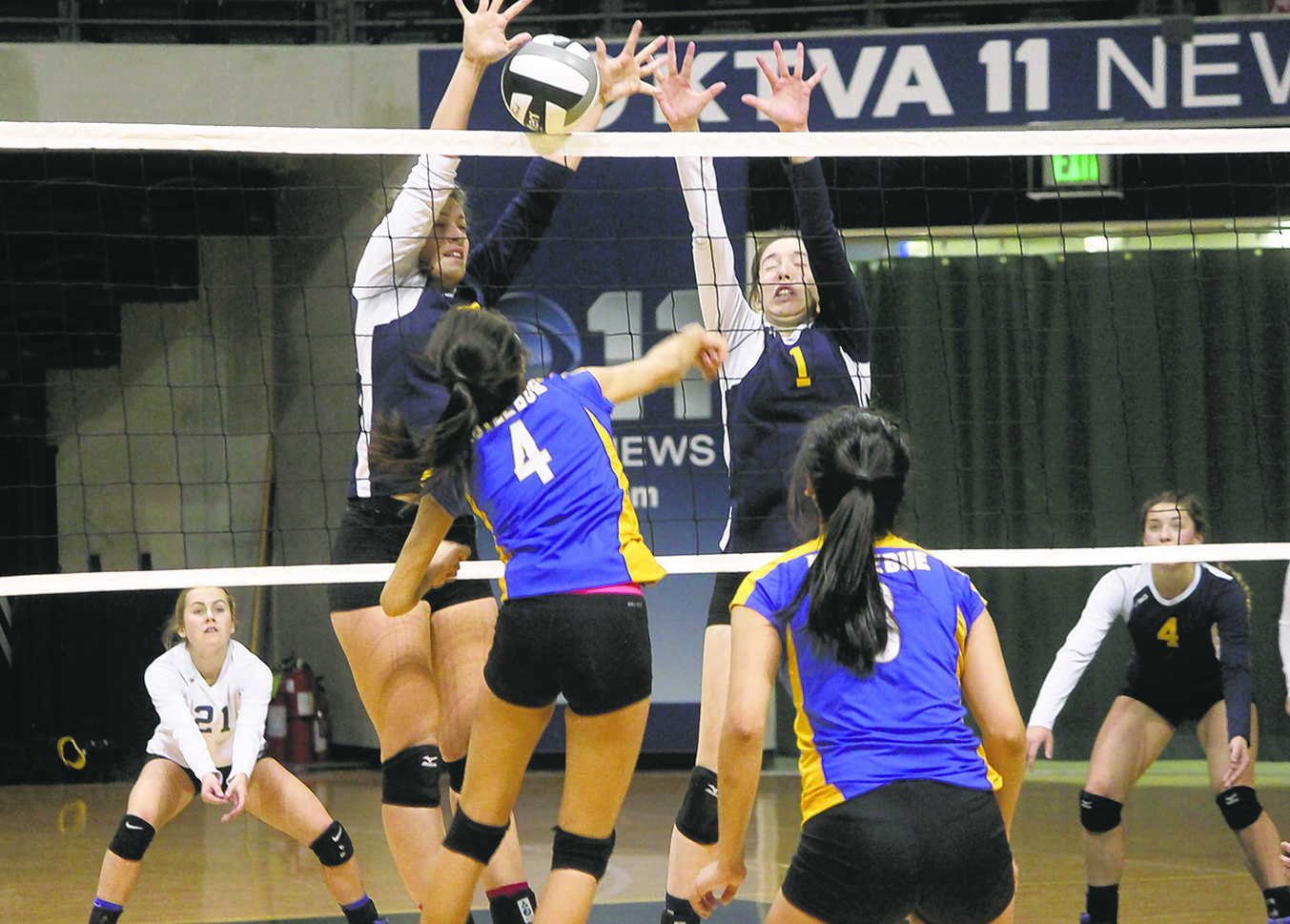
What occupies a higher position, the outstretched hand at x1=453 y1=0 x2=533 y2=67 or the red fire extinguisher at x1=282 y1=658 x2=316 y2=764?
the outstretched hand at x1=453 y1=0 x2=533 y2=67

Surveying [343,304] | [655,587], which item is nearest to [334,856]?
[655,587]

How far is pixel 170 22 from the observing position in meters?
8.19

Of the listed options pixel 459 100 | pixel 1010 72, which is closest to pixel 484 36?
pixel 459 100

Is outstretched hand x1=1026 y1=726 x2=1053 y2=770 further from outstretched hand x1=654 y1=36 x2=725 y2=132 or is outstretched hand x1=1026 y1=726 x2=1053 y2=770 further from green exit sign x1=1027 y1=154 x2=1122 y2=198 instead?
green exit sign x1=1027 y1=154 x2=1122 y2=198

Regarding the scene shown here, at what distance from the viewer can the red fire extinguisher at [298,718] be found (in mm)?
9070

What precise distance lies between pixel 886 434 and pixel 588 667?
0.80m

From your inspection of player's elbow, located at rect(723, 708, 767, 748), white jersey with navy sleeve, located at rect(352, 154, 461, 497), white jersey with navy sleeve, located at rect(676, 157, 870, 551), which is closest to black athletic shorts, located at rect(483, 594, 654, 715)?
player's elbow, located at rect(723, 708, 767, 748)

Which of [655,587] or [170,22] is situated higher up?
[170,22]

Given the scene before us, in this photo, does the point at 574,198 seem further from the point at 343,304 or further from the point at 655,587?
the point at 655,587

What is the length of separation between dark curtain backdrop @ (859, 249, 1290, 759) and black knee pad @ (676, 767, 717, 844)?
15.8ft

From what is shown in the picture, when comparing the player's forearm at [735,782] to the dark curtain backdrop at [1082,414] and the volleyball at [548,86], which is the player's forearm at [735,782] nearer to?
the volleyball at [548,86]

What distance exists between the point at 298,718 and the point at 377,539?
18.7 ft

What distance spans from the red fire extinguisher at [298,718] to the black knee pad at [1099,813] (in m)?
5.77

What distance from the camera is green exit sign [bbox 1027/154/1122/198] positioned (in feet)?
27.6
